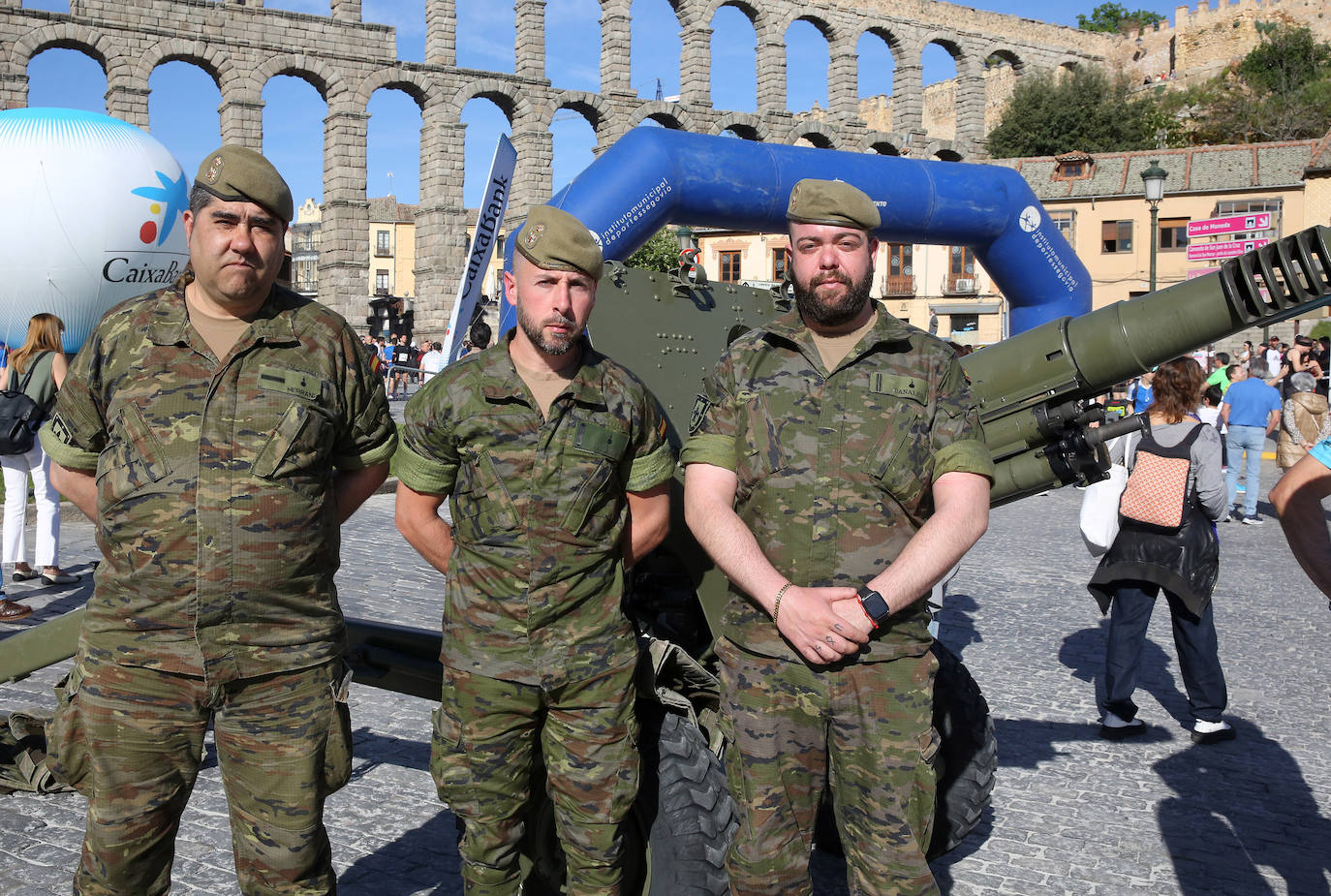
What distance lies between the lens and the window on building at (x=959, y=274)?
41.1 meters

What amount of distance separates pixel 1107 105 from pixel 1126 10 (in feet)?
71.2

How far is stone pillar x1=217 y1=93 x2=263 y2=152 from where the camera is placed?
105 ft

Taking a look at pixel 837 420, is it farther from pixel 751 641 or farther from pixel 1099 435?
pixel 1099 435

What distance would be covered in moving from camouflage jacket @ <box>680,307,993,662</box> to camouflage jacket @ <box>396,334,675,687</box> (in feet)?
0.91

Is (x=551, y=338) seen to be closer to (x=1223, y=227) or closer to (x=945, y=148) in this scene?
(x=1223, y=227)

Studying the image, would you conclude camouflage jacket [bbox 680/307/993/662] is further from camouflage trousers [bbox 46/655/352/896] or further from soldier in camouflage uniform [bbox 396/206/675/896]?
camouflage trousers [bbox 46/655/352/896]

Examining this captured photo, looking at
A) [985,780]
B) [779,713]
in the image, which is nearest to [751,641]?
[779,713]

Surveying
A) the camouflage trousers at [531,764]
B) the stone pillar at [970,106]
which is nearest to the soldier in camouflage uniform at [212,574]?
the camouflage trousers at [531,764]

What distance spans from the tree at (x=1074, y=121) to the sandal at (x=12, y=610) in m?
45.1

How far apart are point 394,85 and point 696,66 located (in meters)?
10.3

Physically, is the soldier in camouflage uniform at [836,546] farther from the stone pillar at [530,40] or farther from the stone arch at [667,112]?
the stone arch at [667,112]

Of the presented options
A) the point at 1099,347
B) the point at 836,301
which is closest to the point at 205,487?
the point at 836,301

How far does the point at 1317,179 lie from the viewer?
35906 mm

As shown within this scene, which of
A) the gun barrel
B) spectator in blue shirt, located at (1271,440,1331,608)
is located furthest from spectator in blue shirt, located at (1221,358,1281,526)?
spectator in blue shirt, located at (1271,440,1331,608)
